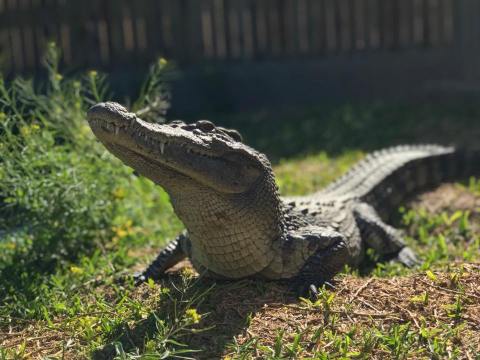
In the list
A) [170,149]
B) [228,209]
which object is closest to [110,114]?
[170,149]

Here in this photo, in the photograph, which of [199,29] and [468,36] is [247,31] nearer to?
[199,29]

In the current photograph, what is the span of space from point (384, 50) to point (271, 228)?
6.64m

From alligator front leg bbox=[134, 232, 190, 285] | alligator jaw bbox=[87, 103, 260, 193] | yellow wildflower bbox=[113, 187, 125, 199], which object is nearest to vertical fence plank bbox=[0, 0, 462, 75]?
yellow wildflower bbox=[113, 187, 125, 199]

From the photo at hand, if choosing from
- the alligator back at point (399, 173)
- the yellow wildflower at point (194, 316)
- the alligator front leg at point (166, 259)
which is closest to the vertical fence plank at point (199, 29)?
the alligator back at point (399, 173)

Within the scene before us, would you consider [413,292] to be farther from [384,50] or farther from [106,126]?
[384,50]

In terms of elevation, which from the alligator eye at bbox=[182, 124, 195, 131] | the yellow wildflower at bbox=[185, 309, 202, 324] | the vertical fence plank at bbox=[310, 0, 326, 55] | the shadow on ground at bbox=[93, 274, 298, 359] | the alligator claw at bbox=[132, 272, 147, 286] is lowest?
the alligator claw at bbox=[132, 272, 147, 286]

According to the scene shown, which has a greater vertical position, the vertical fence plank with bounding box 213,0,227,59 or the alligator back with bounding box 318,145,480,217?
the vertical fence plank with bounding box 213,0,227,59

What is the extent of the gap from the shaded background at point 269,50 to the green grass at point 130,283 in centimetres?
300

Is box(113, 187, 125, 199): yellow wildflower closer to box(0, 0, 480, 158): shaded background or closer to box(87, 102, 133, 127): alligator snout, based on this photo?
box(87, 102, 133, 127): alligator snout

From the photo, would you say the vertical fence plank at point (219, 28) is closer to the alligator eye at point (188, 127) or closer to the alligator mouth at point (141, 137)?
the alligator eye at point (188, 127)

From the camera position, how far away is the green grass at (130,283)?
3320 millimetres

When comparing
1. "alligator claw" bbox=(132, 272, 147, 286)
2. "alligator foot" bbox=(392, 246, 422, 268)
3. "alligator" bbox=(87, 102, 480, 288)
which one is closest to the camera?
"alligator" bbox=(87, 102, 480, 288)

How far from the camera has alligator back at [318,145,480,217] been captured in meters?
5.60

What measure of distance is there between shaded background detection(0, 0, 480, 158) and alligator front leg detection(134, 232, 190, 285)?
15.7 feet
